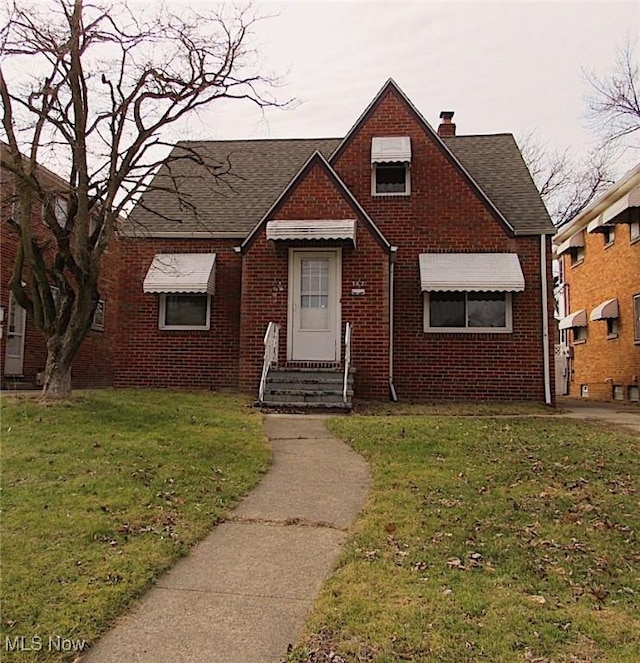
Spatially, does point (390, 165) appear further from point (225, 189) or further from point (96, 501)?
point (96, 501)

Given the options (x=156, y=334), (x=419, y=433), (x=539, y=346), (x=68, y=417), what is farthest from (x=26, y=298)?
(x=539, y=346)

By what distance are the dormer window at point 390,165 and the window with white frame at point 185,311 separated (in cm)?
495

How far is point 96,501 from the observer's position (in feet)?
17.0

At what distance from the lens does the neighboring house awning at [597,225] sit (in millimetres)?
19392

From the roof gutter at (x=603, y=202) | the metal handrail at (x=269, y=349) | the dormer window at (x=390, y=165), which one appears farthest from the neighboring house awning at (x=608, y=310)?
the metal handrail at (x=269, y=349)

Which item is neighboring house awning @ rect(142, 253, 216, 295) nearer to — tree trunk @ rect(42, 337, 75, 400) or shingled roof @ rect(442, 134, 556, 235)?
tree trunk @ rect(42, 337, 75, 400)

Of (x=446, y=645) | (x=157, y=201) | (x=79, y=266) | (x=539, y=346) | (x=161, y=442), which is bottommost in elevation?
(x=446, y=645)

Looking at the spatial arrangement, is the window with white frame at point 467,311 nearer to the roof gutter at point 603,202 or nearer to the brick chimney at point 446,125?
the roof gutter at point 603,202

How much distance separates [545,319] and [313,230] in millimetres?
5661

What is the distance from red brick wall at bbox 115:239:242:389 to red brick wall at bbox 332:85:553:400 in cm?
381

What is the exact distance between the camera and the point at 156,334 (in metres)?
15.1

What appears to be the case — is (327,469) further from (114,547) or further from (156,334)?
(156,334)

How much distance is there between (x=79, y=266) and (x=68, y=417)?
8.59ft

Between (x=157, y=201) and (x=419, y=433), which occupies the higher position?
(x=157, y=201)
